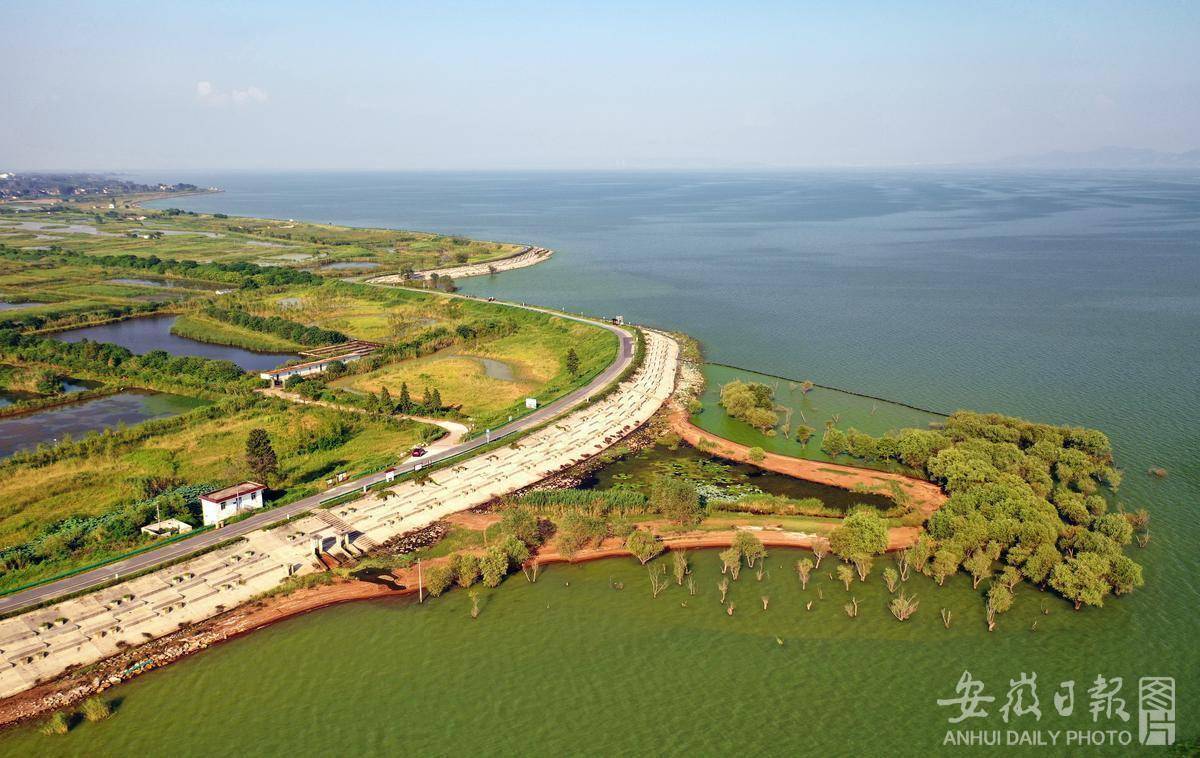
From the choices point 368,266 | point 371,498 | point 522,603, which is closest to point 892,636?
point 522,603

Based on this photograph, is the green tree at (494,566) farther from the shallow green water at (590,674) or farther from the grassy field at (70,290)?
Result: the grassy field at (70,290)

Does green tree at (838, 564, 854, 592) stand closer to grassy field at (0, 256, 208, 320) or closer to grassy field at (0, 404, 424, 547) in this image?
grassy field at (0, 404, 424, 547)

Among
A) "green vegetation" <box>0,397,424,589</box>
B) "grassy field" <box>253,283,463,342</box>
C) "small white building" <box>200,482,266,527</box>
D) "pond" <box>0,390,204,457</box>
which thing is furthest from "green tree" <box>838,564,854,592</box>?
"grassy field" <box>253,283,463,342</box>

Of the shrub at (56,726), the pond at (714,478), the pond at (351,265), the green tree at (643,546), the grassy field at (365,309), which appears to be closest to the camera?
the shrub at (56,726)

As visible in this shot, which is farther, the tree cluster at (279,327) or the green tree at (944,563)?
the tree cluster at (279,327)

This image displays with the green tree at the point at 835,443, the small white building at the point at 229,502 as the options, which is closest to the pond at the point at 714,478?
the green tree at the point at 835,443

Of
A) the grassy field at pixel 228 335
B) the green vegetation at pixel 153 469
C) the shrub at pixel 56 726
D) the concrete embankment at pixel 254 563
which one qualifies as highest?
the grassy field at pixel 228 335
